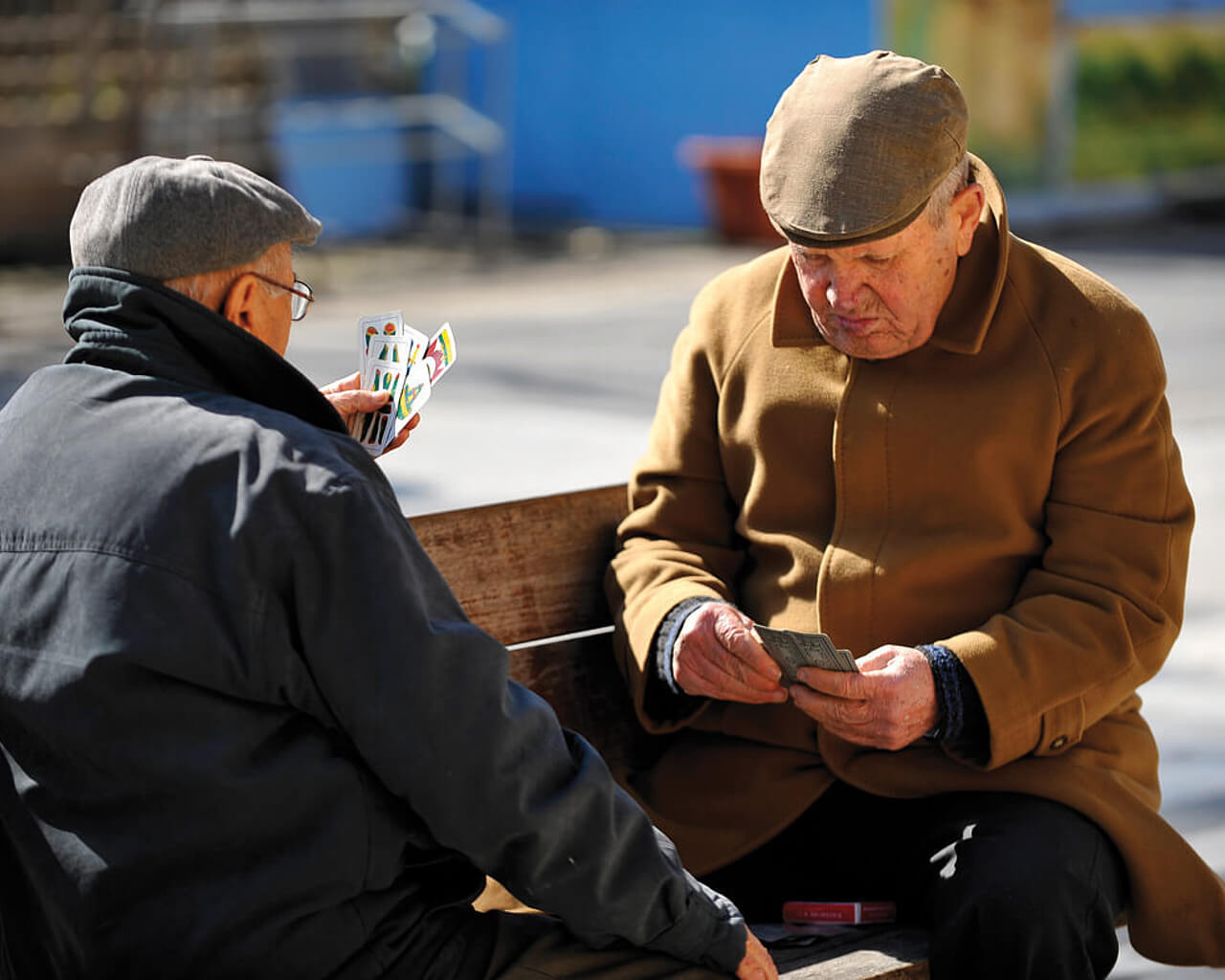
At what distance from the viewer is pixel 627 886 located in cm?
195

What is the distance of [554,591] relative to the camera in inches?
113

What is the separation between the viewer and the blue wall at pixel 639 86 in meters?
15.8

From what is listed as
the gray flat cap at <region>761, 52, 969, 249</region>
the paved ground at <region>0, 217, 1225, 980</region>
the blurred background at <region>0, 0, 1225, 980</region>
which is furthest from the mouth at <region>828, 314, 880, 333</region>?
the blurred background at <region>0, 0, 1225, 980</region>

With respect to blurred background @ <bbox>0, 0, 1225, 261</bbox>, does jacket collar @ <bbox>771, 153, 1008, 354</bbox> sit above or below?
above

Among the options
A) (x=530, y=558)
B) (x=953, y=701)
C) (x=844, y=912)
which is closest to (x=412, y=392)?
(x=530, y=558)

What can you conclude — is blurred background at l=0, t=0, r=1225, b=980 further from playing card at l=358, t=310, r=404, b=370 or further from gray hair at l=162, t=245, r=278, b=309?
gray hair at l=162, t=245, r=278, b=309

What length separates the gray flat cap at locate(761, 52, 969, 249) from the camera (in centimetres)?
235

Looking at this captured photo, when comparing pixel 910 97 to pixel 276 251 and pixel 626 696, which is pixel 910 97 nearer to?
pixel 276 251

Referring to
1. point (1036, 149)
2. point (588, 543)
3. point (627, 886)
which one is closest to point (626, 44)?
point (1036, 149)

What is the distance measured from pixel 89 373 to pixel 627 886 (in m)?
0.83

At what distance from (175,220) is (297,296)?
0.23 m

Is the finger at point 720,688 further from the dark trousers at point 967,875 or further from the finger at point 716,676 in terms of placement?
the dark trousers at point 967,875

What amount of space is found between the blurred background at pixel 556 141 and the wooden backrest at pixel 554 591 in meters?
6.02

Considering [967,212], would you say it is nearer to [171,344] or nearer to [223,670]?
[171,344]
